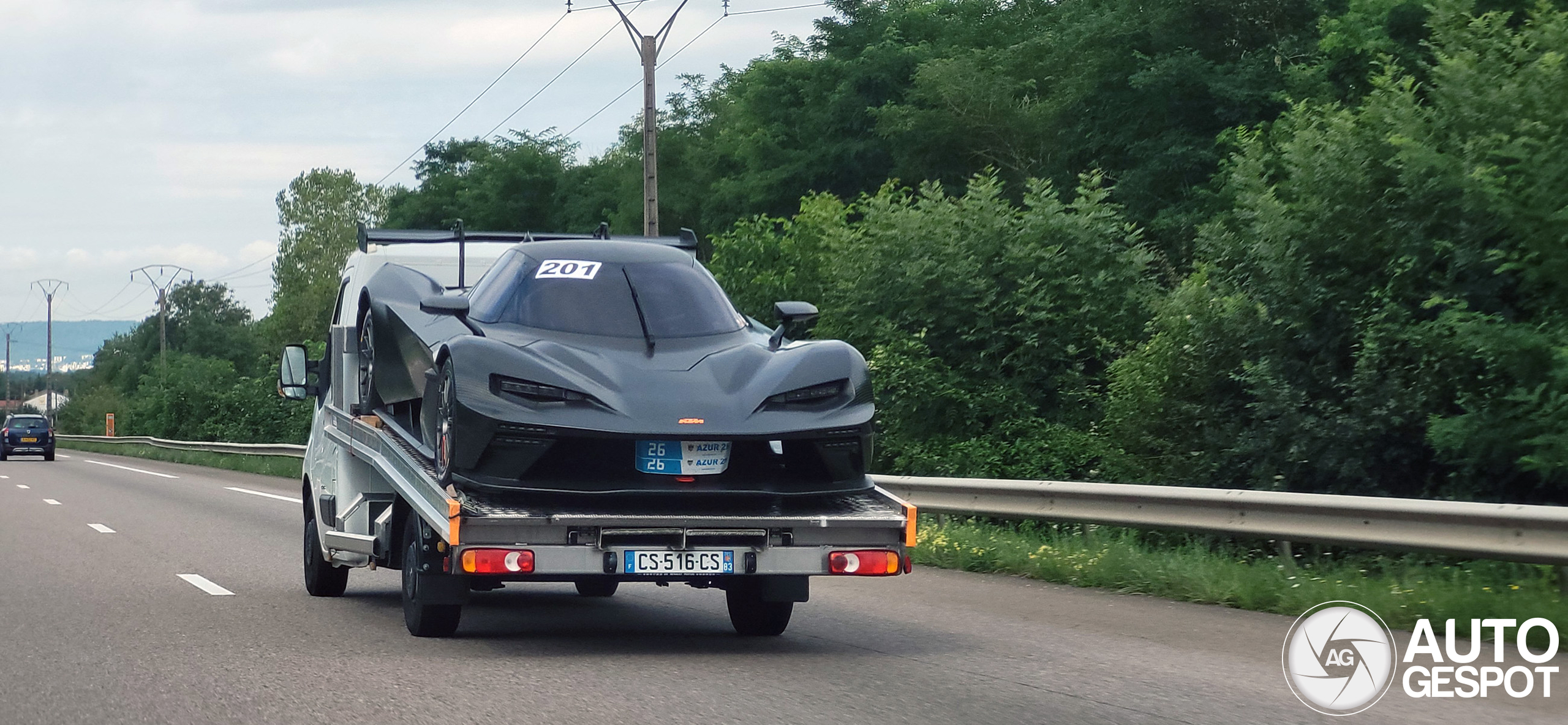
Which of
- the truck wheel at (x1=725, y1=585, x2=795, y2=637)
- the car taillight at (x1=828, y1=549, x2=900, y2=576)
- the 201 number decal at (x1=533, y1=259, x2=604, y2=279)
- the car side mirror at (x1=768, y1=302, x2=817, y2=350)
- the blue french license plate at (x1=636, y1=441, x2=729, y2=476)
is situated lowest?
the truck wheel at (x1=725, y1=585, x2=795, y2=637)

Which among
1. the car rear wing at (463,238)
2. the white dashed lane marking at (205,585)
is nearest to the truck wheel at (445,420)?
the car rear wing at (463,238)

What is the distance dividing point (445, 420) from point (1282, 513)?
526cm

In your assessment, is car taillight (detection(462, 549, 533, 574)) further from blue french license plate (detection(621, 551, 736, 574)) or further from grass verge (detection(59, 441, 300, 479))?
grass verge (detection(59, 441, 300, 479))

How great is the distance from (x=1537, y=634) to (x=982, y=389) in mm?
17975

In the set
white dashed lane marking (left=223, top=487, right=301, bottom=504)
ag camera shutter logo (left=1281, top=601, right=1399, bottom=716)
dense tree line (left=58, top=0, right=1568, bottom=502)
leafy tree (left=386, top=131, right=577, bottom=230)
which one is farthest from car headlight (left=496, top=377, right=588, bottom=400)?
leafy tree (left=386, top=131, right=577, bottom=230)

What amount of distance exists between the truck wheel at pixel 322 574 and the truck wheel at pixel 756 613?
3.22 metres

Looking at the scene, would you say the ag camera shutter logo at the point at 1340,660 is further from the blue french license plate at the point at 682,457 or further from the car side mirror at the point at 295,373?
the car side mirror at the point at 295,373

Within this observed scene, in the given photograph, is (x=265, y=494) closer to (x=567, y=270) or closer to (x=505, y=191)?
(x=567, y=270)

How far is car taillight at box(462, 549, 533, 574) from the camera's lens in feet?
24.6

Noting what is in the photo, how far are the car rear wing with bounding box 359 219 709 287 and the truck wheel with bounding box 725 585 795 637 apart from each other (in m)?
2.06

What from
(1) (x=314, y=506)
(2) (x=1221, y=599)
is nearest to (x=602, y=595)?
(1) (x=314, y=506)

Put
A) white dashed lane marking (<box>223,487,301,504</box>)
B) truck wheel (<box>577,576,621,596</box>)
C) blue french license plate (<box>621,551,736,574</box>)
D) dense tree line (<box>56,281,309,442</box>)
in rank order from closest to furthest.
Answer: blue french license plate (<box>621,551,736,574</box>), truck wheel (<box>577,576,621,596</box>), white dashed lane marking (<box>223,487,301,504</box>), dense tree line (<box>56,281,309,442</box>)

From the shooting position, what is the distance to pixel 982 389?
26.2 m

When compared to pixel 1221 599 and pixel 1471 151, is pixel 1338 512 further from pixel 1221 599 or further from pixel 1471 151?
pixel 1471 151
